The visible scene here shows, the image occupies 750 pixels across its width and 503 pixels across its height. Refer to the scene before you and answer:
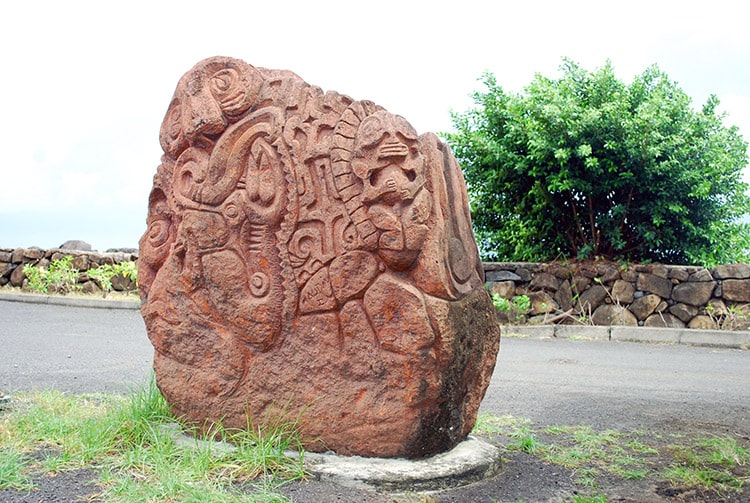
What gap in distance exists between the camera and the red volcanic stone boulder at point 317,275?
3555 mm

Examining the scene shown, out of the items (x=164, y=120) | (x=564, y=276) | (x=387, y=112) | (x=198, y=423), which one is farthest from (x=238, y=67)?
(x=564, y=276)

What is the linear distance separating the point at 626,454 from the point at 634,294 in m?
6.42

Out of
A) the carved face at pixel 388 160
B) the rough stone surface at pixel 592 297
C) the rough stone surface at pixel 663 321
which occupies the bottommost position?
the rough stone surface at pixel 663 321

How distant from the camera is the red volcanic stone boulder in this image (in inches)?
140

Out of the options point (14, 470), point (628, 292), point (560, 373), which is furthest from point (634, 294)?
point (14, 470)

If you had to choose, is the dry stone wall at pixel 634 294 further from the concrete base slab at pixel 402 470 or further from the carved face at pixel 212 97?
the carved face at pixel 212 97

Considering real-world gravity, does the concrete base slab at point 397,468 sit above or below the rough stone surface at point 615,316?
below

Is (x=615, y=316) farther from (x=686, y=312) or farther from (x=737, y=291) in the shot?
(x=737, y=291)

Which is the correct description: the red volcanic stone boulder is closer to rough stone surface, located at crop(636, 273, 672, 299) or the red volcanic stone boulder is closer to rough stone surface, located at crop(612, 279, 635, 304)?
rough stone surface, located at crop(612, 279, 635, 304)

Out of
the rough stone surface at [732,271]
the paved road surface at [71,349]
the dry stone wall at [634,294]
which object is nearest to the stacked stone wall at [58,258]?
the paved road surface at [71,349]

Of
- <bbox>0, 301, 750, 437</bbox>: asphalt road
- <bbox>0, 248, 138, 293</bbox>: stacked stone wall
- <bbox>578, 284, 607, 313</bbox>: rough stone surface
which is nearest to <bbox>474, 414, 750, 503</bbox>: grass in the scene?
<bbox>0, 301, 750, 437</bbox>: asphalt road

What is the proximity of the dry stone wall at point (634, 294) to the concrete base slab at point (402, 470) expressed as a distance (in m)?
7.04

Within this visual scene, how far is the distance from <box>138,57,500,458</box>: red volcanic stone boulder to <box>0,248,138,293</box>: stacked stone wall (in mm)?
9768

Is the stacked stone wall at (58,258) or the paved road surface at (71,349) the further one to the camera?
the stacked stone wall at (58,258)
